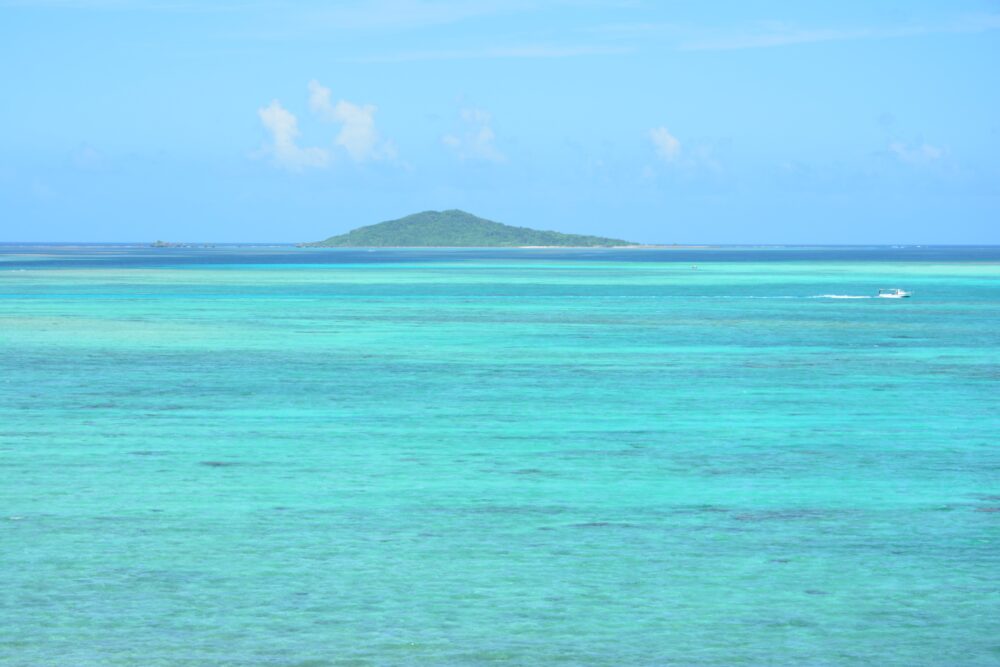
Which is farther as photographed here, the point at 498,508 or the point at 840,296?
the point at 840,296

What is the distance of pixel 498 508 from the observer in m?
14.1

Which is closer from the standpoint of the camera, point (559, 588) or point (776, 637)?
point (776, 637)

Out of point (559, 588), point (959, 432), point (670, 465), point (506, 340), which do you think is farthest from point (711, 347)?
point (559, 588)

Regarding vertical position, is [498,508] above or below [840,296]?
above

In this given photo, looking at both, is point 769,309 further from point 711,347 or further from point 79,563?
point 79,563

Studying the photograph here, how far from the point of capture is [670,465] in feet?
54.8

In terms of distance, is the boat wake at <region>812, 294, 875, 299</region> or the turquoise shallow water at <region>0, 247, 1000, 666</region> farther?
the boat wake at <region>812, 294, 875, 299</region>

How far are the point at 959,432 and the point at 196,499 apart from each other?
1061cm

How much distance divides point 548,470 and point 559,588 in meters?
5.30

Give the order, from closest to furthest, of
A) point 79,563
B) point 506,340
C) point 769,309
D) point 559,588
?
point 559,588 < point 79,563 < point 506,340 < point 769,309

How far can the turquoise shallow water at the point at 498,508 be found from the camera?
980 centimetres

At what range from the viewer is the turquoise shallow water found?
32.1 feet

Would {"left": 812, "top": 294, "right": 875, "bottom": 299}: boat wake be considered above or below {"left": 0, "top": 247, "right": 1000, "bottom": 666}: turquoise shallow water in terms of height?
below

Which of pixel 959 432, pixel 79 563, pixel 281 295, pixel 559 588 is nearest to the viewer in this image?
pixel 559 588
